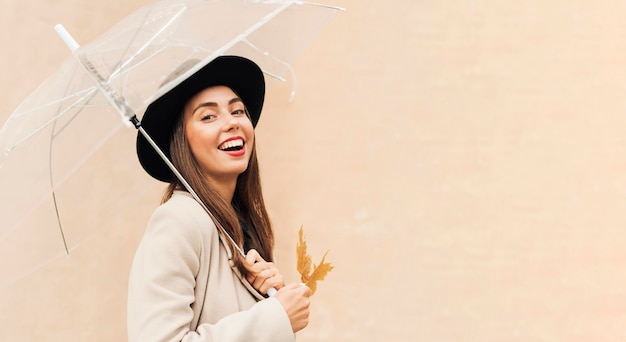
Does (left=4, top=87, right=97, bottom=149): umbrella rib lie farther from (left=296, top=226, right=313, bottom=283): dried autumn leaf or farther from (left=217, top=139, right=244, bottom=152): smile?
(left=296, top=226, right=313, bottom=283): dried autumn leaf

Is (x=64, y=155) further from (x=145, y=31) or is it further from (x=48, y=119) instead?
(x=145, y=31)

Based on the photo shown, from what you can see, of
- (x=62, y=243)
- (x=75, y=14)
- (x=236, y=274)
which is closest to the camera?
(x=236, y=274)

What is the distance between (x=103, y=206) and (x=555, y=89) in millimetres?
2255

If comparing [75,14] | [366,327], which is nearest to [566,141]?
[366,327]

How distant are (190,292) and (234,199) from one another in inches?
14.7

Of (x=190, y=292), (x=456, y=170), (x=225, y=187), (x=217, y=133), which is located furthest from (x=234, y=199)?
(x=456, y=170)

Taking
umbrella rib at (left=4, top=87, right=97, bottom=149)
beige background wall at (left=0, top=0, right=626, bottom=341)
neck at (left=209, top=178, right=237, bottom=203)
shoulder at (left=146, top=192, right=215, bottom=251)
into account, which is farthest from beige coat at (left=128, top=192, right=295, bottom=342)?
beige background wall at (left=0, top=0, right=626, bottom=341)

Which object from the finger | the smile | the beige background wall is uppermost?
the smile

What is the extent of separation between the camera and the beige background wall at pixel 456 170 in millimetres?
3457

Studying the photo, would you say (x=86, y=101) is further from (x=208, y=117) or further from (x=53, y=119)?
(x=208, y=117)

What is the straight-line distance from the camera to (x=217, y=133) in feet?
5.85

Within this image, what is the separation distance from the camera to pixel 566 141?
3.50m

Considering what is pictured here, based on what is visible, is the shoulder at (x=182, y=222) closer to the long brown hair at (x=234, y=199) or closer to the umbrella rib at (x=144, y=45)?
the long brown hair at (x=234, y=199)

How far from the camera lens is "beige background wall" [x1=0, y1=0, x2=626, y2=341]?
3.46m
